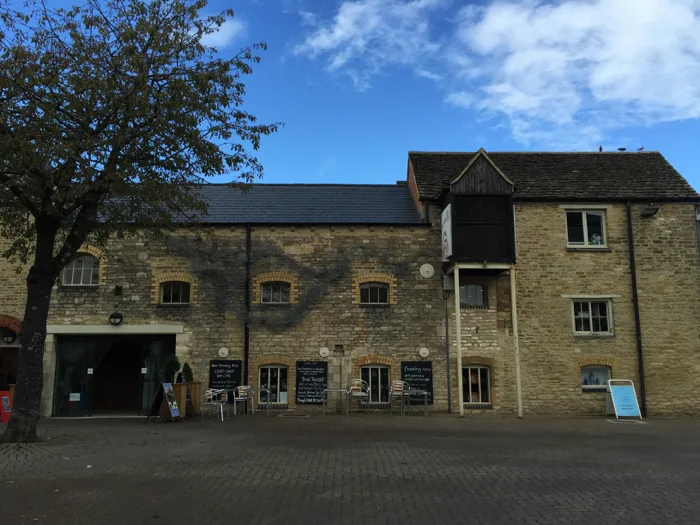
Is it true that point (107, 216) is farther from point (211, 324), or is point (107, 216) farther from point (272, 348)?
point (272, 348)

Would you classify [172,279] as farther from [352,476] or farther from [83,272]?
[352,476]

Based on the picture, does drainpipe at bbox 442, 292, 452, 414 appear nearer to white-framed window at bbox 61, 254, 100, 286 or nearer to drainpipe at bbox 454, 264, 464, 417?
drainpipe at bbox 454, 264, 464, 417

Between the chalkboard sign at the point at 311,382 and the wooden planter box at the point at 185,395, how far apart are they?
287 centimetres

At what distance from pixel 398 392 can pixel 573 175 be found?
9231 millimetres

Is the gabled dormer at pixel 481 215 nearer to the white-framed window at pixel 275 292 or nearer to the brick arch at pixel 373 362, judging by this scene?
the brick arch at pixel 373 362

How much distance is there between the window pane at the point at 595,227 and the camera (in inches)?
681

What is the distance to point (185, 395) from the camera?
597 inches

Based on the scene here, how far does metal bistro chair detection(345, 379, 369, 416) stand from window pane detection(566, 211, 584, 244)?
7787mm

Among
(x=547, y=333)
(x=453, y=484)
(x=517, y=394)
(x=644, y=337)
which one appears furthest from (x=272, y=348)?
(x=644, y=337)

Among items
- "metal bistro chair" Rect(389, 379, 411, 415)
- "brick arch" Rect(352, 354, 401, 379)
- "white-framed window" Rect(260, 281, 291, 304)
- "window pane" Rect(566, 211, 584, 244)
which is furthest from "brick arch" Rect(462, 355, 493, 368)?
"white-framed window" Rect(260, 281, 291, 304)

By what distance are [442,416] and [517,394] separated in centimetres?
227

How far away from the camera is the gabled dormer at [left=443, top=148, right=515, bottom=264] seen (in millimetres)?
15742

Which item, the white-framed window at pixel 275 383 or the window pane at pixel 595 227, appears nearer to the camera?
the white-framed window at pixel 275 383

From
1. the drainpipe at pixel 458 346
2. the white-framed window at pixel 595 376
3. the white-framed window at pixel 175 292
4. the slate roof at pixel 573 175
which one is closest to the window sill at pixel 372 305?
the drainpipe at pixel 458 346
